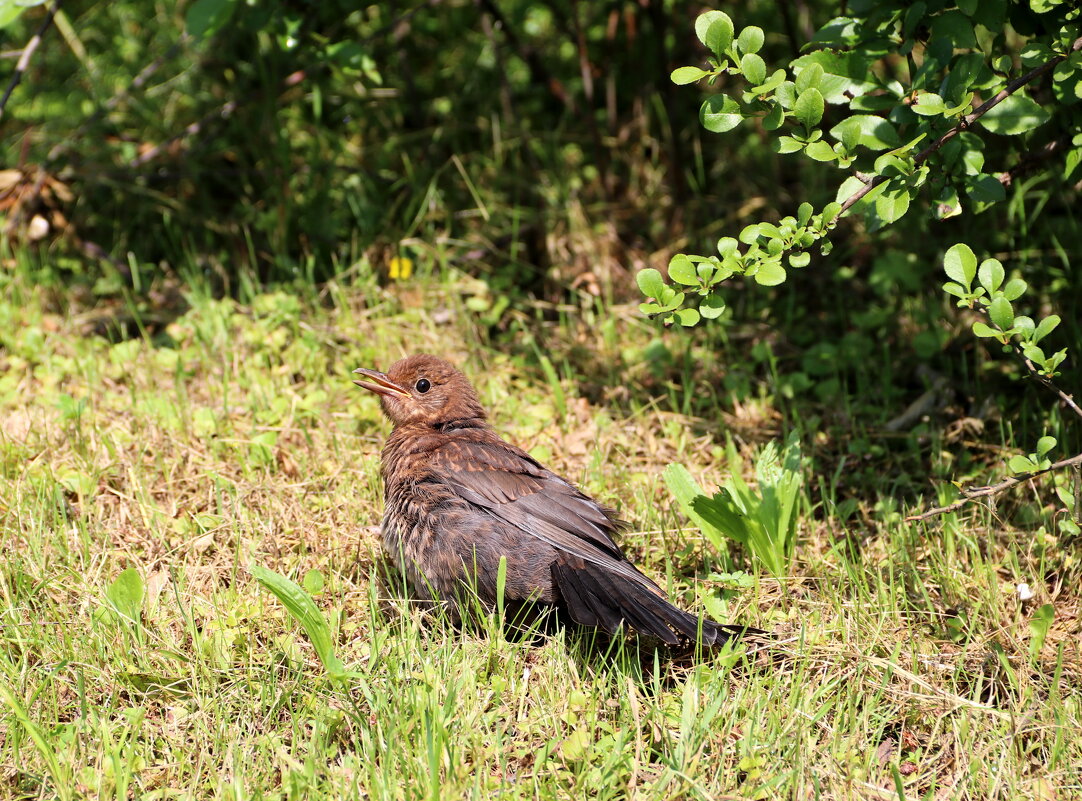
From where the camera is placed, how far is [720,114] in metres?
3.19

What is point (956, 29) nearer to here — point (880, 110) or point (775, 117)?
point (880, 110)

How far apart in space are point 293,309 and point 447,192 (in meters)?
1.23

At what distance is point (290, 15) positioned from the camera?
4805 millimetres

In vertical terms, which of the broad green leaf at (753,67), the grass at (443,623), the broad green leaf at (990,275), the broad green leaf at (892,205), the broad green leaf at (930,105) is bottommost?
the grass at (443,623)

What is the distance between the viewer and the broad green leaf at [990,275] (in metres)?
3.19

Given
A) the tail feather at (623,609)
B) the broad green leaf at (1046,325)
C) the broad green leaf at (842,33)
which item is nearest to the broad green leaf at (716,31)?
the broad green leaf at (842,33)

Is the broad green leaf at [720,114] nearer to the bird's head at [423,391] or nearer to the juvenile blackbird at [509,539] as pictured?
the juvenile blackbird at [509,539]

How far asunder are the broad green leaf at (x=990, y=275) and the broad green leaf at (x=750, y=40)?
0.91 meters

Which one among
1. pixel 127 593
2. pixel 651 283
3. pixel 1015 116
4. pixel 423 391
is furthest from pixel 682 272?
pixel 127 593

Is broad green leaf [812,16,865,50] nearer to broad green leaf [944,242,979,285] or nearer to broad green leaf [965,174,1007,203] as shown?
broad green leaf [965,174,1007,203]

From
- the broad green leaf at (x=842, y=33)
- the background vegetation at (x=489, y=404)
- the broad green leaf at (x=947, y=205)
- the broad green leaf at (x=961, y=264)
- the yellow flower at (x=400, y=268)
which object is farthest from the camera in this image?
the yellow flower at (x=400, y=268)

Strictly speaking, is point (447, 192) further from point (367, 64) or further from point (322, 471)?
point (322, 471)

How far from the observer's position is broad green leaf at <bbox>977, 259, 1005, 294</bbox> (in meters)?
3.19

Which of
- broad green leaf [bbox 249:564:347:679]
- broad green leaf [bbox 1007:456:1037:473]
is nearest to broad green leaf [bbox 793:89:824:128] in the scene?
broad green leaf [bbox 1007:456:1037:473]
